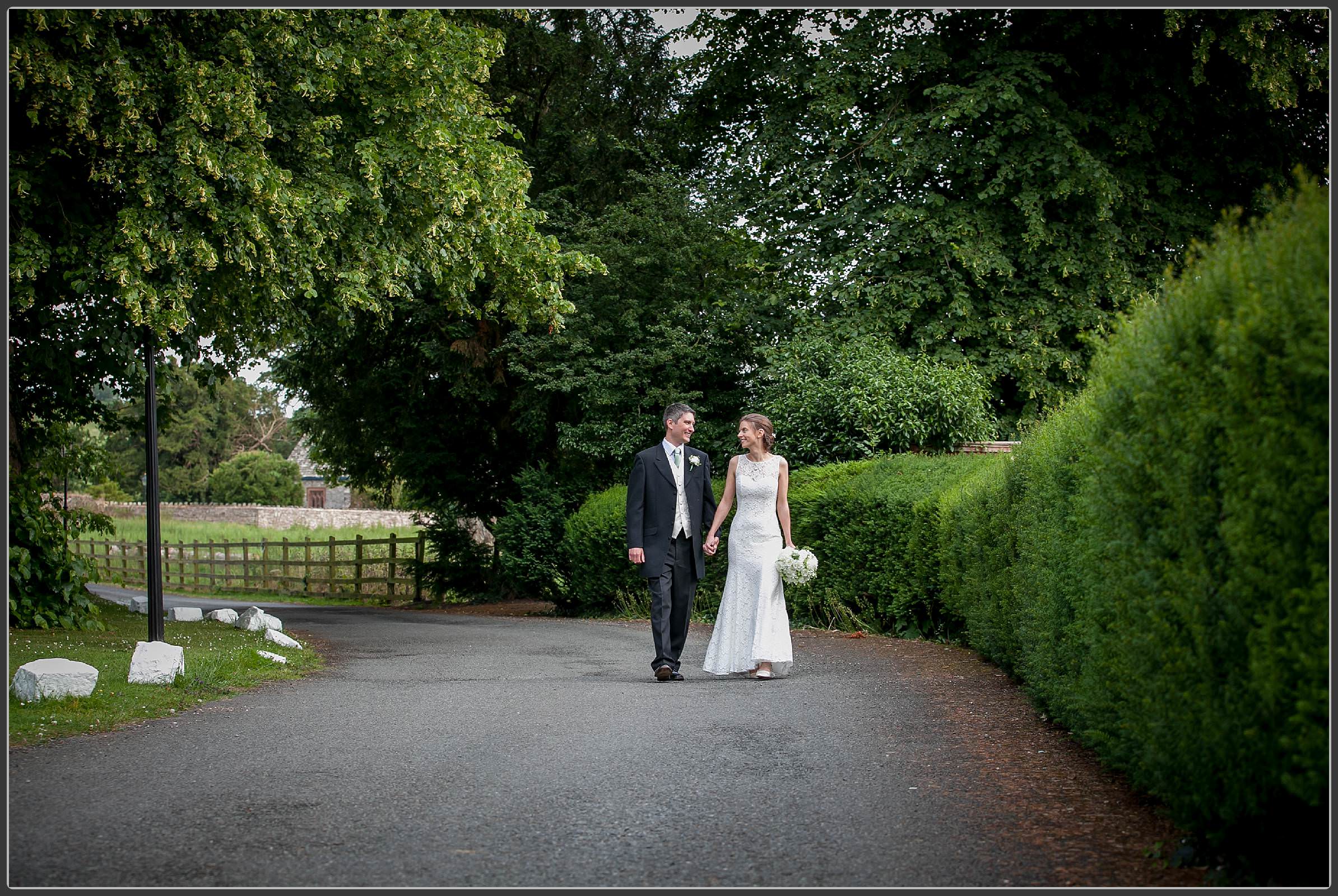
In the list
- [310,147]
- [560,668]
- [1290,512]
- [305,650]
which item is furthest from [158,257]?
[1290,512]

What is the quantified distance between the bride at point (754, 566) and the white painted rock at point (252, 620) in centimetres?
629

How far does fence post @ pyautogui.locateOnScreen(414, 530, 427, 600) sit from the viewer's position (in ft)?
91.0

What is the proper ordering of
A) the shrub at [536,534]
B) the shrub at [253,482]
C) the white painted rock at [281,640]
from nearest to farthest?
the white painted rock at [281,640] → the shrub at [536,534] → the shrub at [253,482]

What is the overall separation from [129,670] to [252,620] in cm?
516

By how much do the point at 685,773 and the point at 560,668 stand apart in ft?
17.1

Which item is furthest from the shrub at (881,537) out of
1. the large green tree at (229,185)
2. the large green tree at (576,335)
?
the large green tree at (576,335)

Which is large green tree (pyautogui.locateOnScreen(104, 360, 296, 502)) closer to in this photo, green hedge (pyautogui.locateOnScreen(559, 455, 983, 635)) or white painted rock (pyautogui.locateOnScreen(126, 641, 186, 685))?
green hedge (pyautogui.locateOnScreen(559, 455, 983, 635))

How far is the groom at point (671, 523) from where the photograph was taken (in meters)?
9.88

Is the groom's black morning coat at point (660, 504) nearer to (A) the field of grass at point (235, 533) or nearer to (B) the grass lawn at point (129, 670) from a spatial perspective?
(B) the grass lawn at point (129, 670)

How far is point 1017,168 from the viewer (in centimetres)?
1973

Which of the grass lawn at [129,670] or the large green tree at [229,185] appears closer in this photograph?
the grass lawn at [129,670]

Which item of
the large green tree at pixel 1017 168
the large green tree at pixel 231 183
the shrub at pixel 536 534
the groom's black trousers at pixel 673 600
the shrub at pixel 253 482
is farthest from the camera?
the shrub at pixel 253 482

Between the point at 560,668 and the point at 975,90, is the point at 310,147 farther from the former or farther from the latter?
the point at 975,90

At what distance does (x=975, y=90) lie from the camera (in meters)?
19.6
